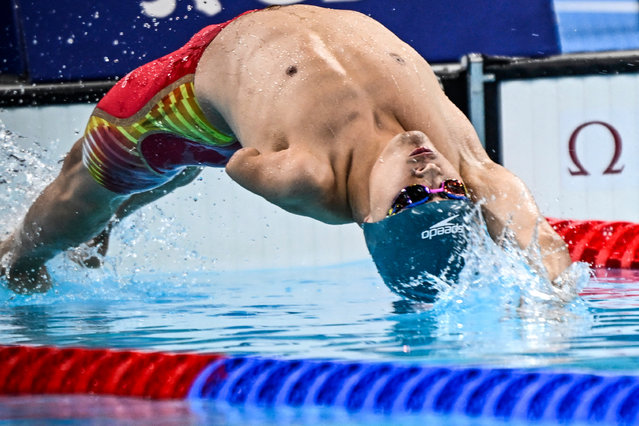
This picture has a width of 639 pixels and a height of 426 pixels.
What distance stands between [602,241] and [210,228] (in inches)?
79.7

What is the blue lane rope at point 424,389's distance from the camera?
73.1 inches

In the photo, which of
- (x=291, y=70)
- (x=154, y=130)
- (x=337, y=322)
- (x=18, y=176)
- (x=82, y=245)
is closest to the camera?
(x=291, y=70)

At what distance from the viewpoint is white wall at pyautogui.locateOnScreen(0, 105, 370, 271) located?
5.23 meters

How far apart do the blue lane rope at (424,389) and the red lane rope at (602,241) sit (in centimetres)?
252

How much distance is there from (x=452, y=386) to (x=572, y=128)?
3.45 m

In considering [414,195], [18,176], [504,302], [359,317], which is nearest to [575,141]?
[504,302]

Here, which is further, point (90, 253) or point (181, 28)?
point (181, 28)

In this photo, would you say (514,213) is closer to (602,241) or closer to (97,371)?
(97,371)

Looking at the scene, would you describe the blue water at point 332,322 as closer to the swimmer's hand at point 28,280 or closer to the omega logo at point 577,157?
the swimmer's hand at point 28,280

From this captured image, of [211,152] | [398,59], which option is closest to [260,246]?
[211,152]

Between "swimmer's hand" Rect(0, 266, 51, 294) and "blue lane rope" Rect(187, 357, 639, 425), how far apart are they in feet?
6.40

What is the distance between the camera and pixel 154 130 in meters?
3.46

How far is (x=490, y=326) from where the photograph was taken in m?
2.68

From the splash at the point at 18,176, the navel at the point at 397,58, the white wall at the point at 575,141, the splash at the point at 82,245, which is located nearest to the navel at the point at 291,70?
Answer: the navel at the point at 397,58
